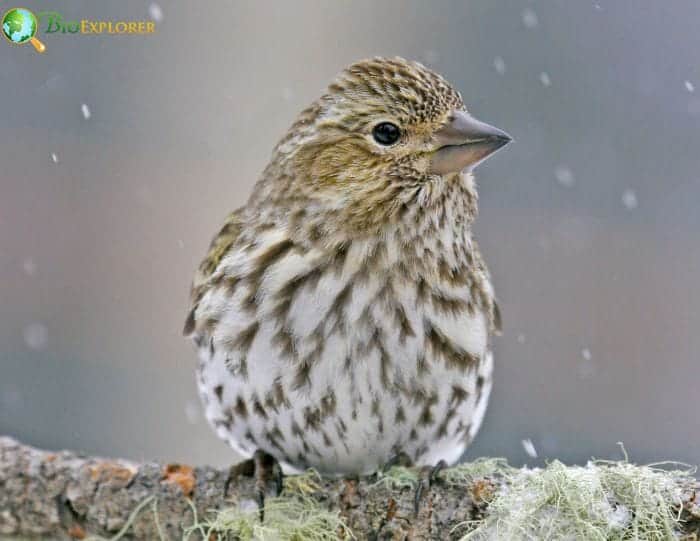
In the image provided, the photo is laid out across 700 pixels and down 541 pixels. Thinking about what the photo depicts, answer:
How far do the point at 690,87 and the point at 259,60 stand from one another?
3.66 metres

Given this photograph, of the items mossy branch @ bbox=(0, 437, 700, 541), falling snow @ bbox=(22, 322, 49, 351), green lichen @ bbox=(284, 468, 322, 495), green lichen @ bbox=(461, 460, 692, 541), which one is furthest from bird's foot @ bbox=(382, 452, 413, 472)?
falling snow @ bbox=(22, 322, 49, 351)

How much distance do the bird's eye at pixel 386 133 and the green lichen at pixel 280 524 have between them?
146 centimetres

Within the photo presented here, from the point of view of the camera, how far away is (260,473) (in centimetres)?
483

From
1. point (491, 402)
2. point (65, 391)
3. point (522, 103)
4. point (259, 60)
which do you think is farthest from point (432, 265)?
point (259, 60)

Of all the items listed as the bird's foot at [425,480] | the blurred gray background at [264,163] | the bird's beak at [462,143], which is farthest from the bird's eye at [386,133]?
the blurred gray background at [264,163]

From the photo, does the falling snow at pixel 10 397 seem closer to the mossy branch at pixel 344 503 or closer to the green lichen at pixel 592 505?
the mossy branch at pixel 344 503

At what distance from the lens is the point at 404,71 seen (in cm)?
476

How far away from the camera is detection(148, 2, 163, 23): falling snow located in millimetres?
9008

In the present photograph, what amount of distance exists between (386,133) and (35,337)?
16.0 ft

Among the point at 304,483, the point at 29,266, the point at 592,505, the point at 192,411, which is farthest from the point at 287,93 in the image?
the point at 592,505

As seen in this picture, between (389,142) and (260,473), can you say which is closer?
(389,142)

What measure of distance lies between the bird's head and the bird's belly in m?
0.39

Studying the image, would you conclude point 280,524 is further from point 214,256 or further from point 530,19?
point 530,19

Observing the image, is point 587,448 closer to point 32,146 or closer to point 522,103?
point 522,103
